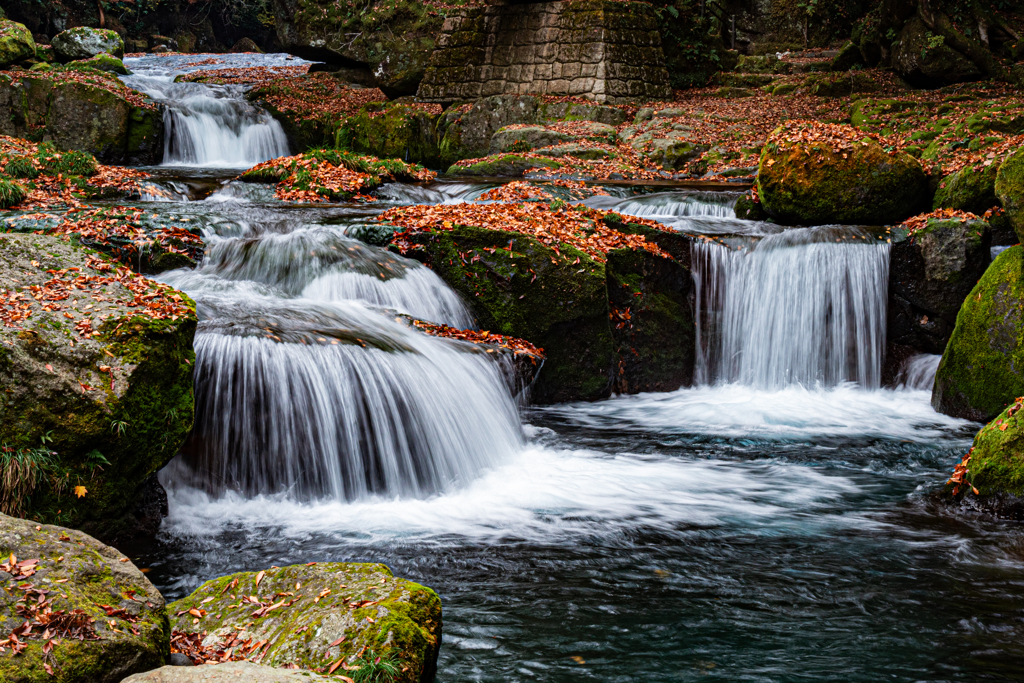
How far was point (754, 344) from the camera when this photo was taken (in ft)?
30.7

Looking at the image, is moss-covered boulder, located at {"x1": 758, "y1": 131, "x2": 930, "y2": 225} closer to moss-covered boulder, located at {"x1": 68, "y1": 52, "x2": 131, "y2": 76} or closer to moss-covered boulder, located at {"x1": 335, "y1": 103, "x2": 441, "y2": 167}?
moss-covered boulder, located at {"x1": 335, "y1": 103, "x2": 441, "y2": 167}

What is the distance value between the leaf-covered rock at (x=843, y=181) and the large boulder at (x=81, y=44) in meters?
23.1

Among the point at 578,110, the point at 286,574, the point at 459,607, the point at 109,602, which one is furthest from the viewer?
the point at 578,110

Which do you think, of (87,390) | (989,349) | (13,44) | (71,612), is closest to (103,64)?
(13,44)

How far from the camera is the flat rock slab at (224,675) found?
2.37 m

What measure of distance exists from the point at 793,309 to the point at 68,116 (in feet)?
50.4

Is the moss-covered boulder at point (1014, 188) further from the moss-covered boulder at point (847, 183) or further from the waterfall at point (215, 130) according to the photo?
the waterfall at point (215, 130)

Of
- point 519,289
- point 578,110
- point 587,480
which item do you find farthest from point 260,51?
point 587,480

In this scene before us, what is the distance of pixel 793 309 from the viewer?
30.2 ft

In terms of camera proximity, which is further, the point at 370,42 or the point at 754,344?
the point at 370,42

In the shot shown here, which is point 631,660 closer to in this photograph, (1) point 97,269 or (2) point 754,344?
(1) point 97,269

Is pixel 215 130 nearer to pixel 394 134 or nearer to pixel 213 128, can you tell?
pixel 213 128

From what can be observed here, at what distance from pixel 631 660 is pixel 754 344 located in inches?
255

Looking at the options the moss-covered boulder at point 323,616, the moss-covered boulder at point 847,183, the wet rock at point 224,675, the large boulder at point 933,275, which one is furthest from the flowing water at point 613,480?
the wet rock at point 224,675
